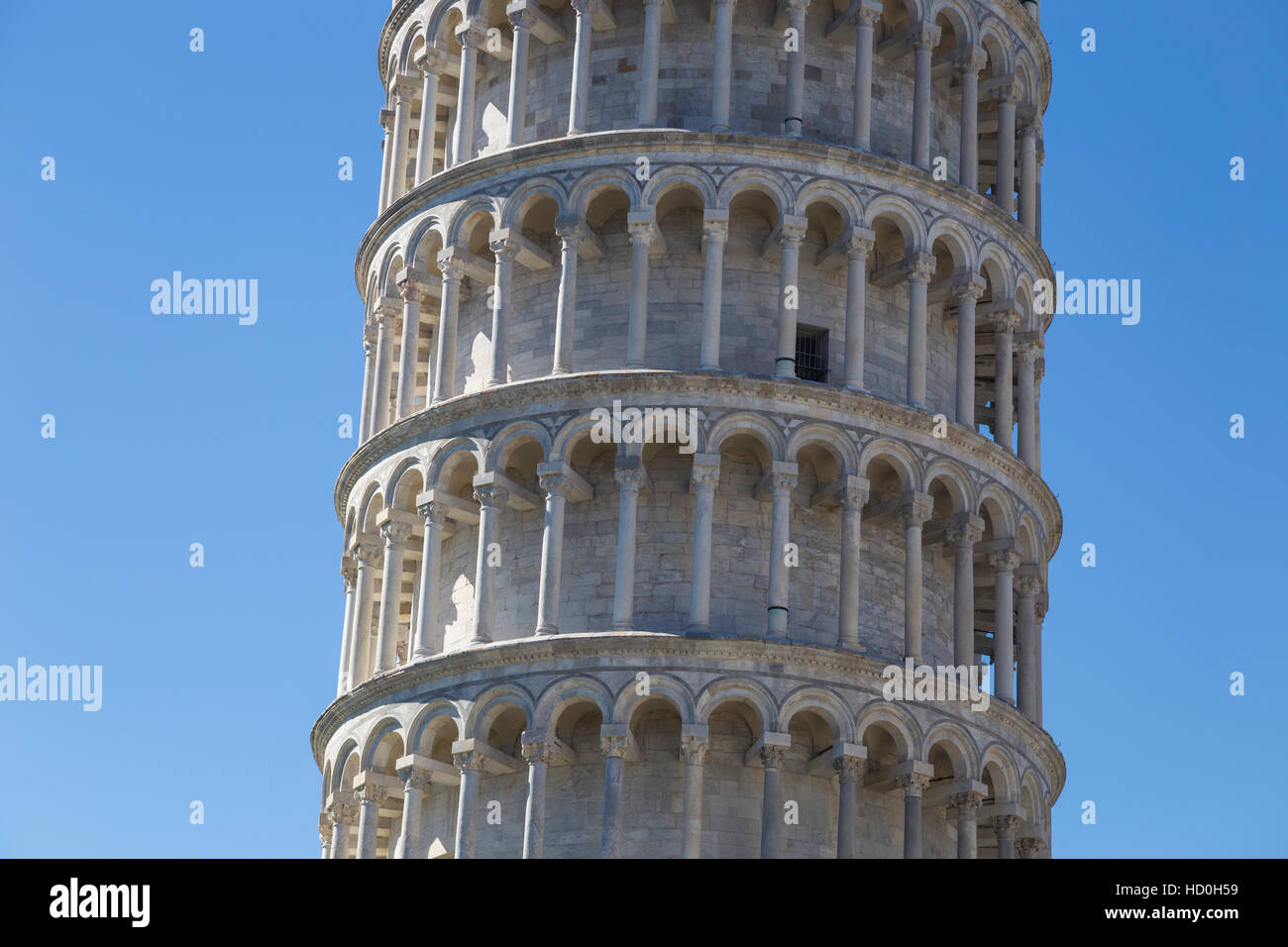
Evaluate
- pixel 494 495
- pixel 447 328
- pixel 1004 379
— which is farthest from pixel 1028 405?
pixel 447 328

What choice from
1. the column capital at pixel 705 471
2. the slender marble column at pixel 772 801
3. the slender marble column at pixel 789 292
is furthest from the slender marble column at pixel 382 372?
the slender marble column at pixel 772 801

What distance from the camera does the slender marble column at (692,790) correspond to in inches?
1587

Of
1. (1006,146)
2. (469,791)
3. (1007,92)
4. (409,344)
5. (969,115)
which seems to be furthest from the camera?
(1007,92)

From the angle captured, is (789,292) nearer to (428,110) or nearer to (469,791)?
(428,110)

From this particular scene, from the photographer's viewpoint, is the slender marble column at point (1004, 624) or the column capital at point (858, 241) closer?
the slender marble column at point (1004, 624)

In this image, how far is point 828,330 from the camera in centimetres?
4534

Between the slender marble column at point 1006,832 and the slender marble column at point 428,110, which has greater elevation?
the slender marble column at point 428,110

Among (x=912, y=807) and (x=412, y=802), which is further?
(x=412, y=802)

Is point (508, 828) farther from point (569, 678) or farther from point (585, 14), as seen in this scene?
point (585, 14)

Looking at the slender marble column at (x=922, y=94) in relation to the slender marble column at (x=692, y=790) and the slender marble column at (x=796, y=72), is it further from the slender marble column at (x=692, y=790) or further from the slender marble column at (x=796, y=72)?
the slender marble column at (x=692, y=790)

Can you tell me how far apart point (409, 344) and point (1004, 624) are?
37.7ft

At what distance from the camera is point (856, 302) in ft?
146

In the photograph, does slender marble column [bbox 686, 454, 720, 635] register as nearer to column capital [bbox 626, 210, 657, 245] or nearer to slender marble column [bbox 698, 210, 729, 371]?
slender marble column [bbox 698, 210, 729, 371]

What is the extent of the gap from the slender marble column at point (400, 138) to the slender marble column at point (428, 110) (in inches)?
23.2
